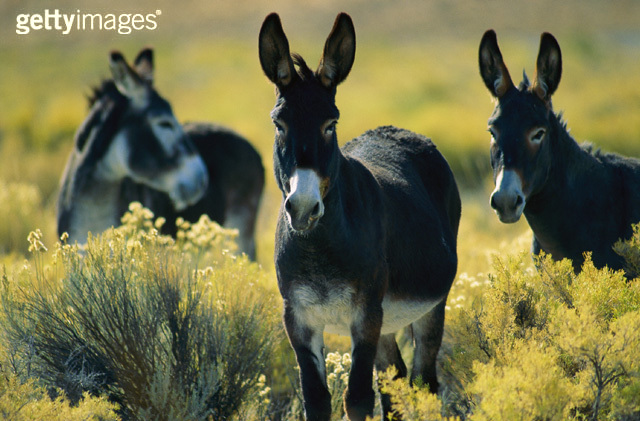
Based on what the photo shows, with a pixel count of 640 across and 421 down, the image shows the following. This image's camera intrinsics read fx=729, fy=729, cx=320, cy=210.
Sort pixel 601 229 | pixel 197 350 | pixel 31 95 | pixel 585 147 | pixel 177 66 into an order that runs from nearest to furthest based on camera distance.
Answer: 1. pixel 197 350
2. pixel 601 229
3. pixel 585 147
4. pixel 31 95
5. pixel 177 66

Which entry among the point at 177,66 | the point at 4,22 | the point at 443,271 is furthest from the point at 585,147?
the point at 4,22

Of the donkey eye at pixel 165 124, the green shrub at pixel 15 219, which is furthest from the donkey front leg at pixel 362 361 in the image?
the green shrub at pixel 15 219

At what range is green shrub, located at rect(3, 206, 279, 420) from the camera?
407 cm

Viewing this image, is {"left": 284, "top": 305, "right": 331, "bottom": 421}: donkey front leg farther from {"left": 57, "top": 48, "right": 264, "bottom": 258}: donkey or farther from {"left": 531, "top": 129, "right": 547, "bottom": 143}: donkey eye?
{"left": 57, "top": 48, "right": 264, "bottom": 258}: donkey

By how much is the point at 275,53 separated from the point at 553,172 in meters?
2.41

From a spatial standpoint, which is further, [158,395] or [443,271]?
[443,271]

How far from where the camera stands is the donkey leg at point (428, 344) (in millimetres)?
4602

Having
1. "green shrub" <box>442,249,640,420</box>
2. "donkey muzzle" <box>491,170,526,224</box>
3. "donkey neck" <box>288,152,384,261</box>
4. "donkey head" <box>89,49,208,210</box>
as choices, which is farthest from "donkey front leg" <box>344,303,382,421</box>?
"donkey head" <box>89,49,208,210</box>

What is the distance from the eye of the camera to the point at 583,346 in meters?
3.43

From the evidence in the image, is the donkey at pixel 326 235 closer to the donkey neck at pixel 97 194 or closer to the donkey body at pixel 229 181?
the donkey neck at pixel 97 194

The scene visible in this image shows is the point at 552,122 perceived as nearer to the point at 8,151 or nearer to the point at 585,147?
the point at 585,147

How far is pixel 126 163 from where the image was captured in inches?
288

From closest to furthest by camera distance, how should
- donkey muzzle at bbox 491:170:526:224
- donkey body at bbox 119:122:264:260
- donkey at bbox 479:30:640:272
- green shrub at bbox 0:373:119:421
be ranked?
green shrub at bbox 0:373:119:421, donkey muzzle at bbox 491:170:526:224, donkey at bbox 479:30:640:272, donkey body at bbox 119:122:264:260

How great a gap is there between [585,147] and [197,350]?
10.8 ft
